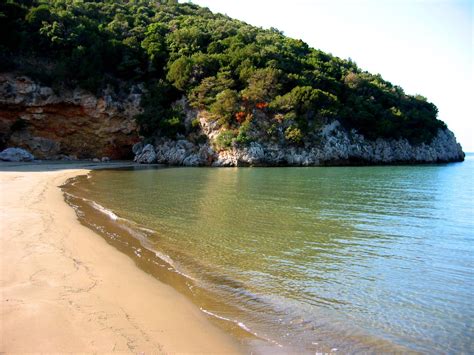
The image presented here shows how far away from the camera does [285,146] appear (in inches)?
1649

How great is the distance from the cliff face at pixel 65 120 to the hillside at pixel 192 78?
79 centimetres

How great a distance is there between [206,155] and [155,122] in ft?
24.9

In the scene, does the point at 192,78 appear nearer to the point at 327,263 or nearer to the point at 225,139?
the point at 225,139

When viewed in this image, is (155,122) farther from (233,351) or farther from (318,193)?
(233,351)

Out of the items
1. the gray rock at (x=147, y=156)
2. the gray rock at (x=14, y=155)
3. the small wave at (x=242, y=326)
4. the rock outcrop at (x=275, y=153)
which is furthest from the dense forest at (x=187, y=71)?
the small wave at (x=242, y=326)

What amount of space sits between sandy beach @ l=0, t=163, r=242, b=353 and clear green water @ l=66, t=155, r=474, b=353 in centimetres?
72

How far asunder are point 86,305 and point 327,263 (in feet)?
15.9

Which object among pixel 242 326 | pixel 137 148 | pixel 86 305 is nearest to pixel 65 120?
pixel 137 148

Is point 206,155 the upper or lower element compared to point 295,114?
lower

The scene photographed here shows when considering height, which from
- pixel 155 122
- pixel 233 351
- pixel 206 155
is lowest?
pixel 233 351

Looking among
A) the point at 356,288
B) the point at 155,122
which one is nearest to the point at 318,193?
the point at 356,288

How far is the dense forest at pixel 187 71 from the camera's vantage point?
136 ft

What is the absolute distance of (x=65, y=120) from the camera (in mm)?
41875

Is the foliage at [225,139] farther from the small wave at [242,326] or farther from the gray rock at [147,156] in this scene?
the small wave at [242,326]
